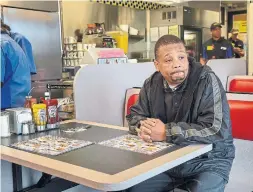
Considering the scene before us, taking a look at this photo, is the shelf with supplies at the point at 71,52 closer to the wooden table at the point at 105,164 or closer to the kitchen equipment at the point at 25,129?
the kitchen equipment at the point at 25,129

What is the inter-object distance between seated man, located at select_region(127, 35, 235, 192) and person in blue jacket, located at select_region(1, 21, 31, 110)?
1.30 m

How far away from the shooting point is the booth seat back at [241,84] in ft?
14.0

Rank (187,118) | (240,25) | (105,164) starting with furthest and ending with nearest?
(240,25), (187,118), (105,164)

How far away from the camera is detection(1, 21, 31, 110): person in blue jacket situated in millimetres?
2932

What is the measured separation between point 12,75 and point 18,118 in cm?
115

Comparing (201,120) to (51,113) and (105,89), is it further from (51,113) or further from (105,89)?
(105,89)

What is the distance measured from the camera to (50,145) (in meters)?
1.75

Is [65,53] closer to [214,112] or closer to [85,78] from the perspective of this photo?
[85,78]

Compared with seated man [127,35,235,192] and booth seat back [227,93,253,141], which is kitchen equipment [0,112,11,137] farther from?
booth seat back [227,93,253,141]

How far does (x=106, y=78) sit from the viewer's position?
9.90 ft

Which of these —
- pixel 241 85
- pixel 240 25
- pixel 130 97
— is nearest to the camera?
pixel 130 97

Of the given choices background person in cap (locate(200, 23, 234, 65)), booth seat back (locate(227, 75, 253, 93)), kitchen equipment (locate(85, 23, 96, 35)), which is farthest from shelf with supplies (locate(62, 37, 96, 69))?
booth seat back (locate(227, 75, 253, 93))

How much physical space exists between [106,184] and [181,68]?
3.11 feet

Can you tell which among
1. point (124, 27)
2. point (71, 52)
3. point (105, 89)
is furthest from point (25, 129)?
point (124, 27)
